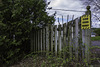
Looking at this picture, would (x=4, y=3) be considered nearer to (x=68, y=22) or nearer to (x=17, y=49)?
(x=17, y=49)

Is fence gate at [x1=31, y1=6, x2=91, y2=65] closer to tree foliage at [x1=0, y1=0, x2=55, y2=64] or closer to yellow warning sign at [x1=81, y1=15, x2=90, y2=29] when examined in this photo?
yellow warning sign at [x1=81, y1=15, x2=90, y2=29]

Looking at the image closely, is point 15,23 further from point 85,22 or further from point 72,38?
point 85,22

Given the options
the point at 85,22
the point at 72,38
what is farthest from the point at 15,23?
the point at 85,22

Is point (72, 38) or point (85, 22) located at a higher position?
point (85, 22)

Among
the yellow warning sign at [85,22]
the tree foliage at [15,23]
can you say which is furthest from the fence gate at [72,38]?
the tree foliage at [15,23]

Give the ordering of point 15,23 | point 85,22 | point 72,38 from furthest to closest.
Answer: point 15,23 → point 72,38 → point 85,22

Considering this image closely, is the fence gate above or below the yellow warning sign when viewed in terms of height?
below

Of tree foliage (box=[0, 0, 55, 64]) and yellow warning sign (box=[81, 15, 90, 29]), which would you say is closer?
yellow warning sign (box=[81, 15, 90, 29])

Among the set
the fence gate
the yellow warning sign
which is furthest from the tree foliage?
the yellow warning sign

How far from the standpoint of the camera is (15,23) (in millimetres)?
3986

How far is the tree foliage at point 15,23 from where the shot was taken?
155 inches

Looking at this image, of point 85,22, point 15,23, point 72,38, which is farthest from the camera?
point 15,23

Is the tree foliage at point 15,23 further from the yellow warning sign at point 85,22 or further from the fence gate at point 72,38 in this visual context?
the yellow warning sign at point 85,22

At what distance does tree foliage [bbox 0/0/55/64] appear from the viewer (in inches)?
155
